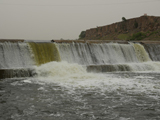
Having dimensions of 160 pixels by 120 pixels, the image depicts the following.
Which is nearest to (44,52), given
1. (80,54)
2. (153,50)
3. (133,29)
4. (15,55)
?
(15,55)

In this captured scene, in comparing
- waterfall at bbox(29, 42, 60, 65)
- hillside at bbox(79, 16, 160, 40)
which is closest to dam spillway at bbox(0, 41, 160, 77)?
waterfall at bbox(29, 42, 60, 65)

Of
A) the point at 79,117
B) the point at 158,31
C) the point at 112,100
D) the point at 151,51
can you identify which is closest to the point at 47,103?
the point at 79,117

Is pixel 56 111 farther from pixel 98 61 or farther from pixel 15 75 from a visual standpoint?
pixel 98 61

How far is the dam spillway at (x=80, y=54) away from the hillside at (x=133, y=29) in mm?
22911

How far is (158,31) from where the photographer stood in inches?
1725

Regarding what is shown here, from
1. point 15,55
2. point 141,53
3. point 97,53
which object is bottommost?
point 141,53

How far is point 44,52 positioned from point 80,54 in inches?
126

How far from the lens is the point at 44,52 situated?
15383 mm

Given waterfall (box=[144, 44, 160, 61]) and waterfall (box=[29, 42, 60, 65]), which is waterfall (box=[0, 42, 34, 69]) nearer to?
waterfall (box=[29, 42, 60, 65])

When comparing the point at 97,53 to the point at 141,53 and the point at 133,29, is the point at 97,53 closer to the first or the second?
the point at 141,53

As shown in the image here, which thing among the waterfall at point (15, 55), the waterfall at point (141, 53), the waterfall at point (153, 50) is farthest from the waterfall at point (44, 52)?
the waterfall at point (153, 50)

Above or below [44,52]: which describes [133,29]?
above

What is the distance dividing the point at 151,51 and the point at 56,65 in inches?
542

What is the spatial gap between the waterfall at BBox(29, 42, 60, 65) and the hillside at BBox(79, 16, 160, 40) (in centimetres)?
3070
